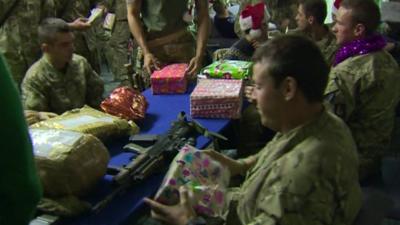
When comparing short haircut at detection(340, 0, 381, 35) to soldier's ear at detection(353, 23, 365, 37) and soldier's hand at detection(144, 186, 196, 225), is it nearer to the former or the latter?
soldier's ear at detection(353, 23, 365, 37)

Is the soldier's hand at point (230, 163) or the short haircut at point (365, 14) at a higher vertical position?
the short haircut at point (365, 14)

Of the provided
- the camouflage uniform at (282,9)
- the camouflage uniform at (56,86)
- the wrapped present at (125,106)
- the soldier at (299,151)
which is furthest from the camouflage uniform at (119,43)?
the soldier at (299,151)

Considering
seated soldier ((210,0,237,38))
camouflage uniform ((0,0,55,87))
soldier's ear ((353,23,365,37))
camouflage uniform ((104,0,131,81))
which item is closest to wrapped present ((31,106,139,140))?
soldier's ear ((353,23,365,37))

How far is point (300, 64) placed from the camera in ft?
4.23

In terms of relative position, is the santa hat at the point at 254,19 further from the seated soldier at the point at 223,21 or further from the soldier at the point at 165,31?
the seated soldier at the point at 223,21

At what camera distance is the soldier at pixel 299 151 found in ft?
4.16

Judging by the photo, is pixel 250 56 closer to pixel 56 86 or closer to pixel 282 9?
pixel 56 86

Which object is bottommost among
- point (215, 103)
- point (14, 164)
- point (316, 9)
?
point (215, 103)

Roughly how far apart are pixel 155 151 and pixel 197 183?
42 cm

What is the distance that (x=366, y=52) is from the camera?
94.6 inches

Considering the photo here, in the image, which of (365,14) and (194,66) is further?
(194,66)

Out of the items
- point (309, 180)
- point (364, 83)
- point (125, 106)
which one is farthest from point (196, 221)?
point (364, 83)

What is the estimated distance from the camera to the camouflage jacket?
126 centimetres

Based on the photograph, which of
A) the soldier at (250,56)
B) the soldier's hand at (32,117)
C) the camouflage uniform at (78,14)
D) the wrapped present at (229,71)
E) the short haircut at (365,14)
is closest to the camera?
the soldier's hand at (32,117)
